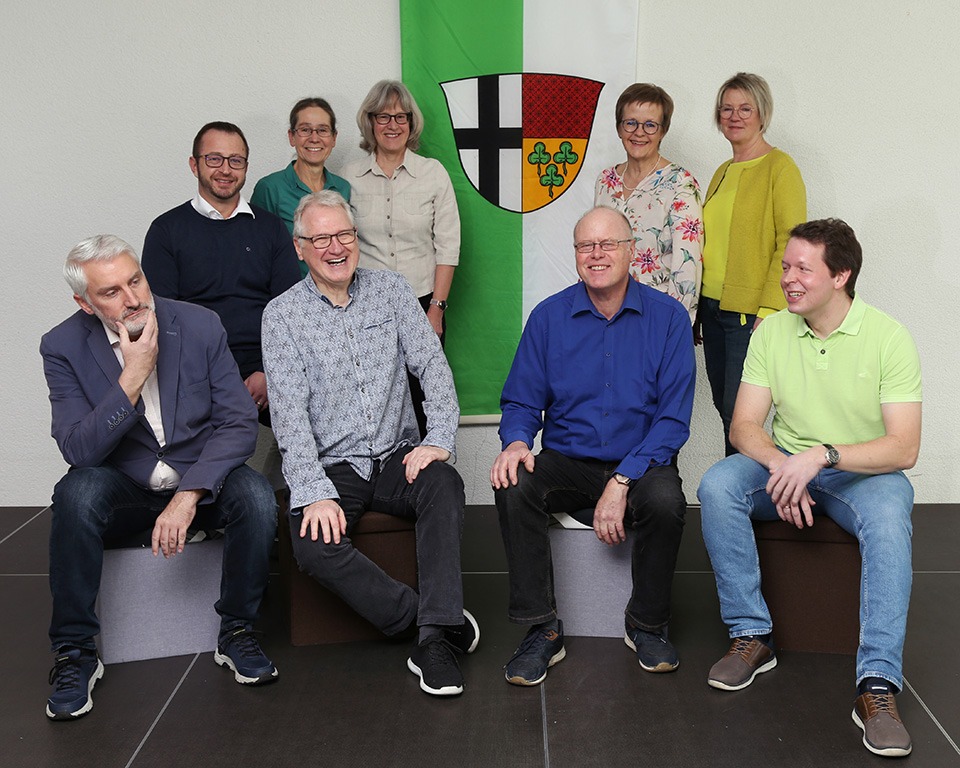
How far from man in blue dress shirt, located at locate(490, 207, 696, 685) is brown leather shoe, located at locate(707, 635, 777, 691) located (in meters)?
0.13

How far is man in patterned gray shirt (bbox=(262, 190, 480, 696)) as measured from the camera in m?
2.68

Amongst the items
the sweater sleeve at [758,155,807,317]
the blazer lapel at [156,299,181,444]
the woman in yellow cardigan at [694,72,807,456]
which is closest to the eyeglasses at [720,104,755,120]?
the woman in yellow cardigan at [694,72,807,456]

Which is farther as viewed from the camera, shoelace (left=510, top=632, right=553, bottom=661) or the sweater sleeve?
the sweater sleeve

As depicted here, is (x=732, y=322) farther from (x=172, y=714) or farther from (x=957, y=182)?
(x=172, y=714)

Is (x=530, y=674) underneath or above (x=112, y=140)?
underneath

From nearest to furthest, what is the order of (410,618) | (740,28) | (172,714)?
(172,714) → (410,618) → (740,28)

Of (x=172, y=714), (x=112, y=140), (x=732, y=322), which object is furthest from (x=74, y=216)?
(x=732, y=322)

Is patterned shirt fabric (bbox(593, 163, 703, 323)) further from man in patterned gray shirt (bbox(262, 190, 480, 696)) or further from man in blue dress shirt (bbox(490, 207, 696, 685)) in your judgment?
man in patterned gray shirt (bbox(262, 190, 480, 696))

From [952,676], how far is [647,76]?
2.42 metres

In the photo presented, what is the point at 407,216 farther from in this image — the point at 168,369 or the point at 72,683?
the point at 72,683

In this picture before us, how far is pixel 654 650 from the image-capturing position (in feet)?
8.87

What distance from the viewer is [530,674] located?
8.62 ft

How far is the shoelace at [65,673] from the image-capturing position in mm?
2547

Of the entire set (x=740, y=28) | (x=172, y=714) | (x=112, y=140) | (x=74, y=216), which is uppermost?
(x=740, y=28)
